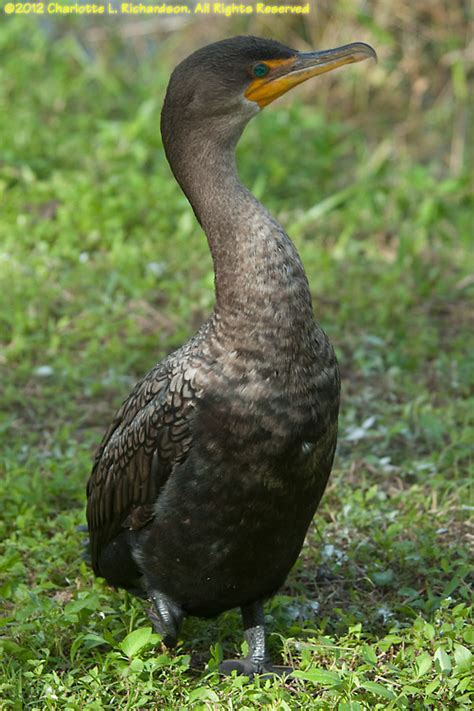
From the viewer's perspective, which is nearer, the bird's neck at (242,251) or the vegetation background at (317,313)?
the bird's neck at (242,251)

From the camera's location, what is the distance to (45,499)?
448 cm

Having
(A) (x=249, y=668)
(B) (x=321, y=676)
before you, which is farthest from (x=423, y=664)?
(A) (x=249, y=668)

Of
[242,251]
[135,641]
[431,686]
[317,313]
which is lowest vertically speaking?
[317,313]

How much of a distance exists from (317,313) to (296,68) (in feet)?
8.81

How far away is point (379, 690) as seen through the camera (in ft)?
10.0

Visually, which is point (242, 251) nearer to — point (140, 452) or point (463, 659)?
point (140, 452)

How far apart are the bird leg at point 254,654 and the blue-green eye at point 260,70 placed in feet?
5.40

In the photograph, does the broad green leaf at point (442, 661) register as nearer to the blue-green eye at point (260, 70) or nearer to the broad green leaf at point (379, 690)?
the broad green leaf at point (379, 690)

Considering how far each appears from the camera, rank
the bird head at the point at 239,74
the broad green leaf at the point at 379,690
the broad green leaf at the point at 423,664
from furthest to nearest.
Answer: the bird head at the point at 239,74
the broad green leaf at the point at 423,664
the broad green leaf at the point at 379,690

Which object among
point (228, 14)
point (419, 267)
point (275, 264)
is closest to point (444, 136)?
point (228, 14)

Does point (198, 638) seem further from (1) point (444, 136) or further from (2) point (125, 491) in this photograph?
(1) point (444, 136)

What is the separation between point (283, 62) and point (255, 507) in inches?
53.2

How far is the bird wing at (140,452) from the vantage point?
3.25 meters

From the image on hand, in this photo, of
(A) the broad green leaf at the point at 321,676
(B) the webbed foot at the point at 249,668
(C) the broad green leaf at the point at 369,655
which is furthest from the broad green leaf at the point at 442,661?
(B) the webbed foot at the point at 249,668
